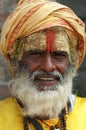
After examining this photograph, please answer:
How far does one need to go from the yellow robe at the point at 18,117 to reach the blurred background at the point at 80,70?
0.66m

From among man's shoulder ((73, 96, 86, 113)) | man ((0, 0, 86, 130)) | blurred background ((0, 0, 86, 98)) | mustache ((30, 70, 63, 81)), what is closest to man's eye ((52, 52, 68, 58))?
man ((0, 0, 86, 130))

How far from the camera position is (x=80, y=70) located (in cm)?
465

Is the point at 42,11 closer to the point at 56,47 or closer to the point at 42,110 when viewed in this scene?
the point at 56,47

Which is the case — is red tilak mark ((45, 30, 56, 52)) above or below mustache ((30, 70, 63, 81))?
above

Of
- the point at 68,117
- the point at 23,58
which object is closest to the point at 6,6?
the point at 23,58

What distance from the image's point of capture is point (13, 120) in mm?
3539

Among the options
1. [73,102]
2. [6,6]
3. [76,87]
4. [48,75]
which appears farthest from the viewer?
[76,87]

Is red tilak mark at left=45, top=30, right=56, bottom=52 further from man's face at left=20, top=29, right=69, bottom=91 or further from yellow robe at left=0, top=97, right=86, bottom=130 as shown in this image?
yellow robe at left=0, top=97, right=86, bottom=130

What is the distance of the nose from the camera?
340 cm

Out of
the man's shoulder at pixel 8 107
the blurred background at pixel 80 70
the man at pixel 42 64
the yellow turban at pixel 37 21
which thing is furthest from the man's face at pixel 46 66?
the blurred background at pixel 80 70

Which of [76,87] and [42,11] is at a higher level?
[42,11]

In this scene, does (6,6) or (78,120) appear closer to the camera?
(78,120)

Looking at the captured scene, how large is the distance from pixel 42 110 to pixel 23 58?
1.09 ft

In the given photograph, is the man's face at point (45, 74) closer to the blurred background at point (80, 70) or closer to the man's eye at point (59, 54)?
the man's eye at point (59, 54)
